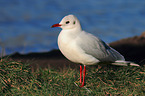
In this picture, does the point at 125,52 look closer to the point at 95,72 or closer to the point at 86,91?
the point at 95,72

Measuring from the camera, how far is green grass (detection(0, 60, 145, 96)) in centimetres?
479

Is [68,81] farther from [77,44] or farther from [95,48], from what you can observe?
[77,44]

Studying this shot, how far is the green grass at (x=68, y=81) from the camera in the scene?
4793 millimetres

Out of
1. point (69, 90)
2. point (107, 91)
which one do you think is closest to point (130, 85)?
point (107, 91)

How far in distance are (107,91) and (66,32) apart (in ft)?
4.82

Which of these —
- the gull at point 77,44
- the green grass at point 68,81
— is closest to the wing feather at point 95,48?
the gull at point 77,44

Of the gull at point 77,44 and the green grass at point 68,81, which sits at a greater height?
the gull at point 77,44

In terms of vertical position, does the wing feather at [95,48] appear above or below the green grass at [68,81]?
above

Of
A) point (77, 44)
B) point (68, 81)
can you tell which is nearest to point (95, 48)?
point (77, 44)

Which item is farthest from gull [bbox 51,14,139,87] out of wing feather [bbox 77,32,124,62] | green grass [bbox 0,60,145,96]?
green grass [bbox 0,60,145,96]

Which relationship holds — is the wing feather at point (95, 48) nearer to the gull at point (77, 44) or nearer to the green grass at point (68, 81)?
the gull at point (77, 44)

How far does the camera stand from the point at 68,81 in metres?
5.27

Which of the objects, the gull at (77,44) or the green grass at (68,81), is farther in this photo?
the green grass at (68,81)

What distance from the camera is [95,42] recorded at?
4758 millimetres
